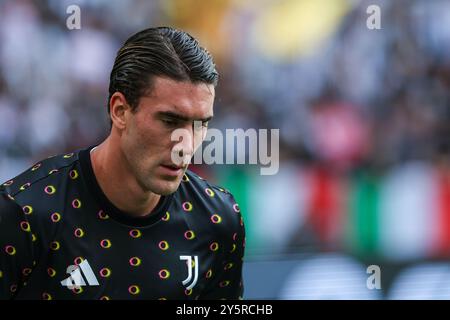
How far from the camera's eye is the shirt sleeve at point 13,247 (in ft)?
7.05

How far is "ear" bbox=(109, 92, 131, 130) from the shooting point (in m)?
2.35

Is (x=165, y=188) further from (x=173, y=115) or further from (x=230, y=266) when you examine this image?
(x=230, y=266)

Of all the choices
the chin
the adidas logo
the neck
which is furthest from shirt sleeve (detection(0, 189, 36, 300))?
the chin

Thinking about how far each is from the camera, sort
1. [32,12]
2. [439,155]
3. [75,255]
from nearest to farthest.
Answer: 1. [75,255]
2. [32,12]
3. [439,155]

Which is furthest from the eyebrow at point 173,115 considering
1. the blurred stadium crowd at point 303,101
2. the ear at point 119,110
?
the blurred stadium crowd at point 303,101

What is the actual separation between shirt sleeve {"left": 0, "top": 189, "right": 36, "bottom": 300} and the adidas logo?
11cm

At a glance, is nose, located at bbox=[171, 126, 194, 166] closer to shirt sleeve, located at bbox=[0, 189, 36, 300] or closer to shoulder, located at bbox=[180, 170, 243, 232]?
shoulder, located at bbox=[180, 170, 243, 232]

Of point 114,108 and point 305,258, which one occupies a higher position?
point 114,108

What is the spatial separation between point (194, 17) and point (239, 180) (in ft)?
3.44

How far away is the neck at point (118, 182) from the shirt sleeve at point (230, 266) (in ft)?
1.13

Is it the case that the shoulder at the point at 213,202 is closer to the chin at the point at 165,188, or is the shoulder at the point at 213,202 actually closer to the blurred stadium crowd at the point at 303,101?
the chin at the point at 165,188

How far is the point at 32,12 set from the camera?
4.45 meters

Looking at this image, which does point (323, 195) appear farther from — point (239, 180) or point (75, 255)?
point (75, 255)
